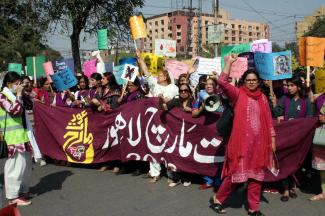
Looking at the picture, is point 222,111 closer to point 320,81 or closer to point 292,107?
point 292,107

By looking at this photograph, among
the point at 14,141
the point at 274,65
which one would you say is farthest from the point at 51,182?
the point at 274,65

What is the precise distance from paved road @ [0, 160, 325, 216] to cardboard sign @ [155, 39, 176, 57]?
2950 millimetres

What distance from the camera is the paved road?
5.03 m

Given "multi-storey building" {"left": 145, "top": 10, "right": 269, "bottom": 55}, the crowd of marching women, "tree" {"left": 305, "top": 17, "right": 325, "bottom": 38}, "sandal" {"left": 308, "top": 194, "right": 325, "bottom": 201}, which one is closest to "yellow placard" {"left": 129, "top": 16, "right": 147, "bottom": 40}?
the crowd of marching women

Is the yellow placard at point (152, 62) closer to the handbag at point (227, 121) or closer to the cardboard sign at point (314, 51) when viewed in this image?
the cardboard sign at point (314, 51)

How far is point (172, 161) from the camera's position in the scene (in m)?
6.18

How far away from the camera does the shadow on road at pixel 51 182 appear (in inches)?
247

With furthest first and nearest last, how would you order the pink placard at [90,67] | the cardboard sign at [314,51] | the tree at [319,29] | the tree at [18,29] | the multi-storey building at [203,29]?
the multi-storey building at [203,29]
the tree at [319,29]
the tree at [18,29]
the pink placard at [90,67]
the cardboard sign at [314,51]

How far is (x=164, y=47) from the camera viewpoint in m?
8.73

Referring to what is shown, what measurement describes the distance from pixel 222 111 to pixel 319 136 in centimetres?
138

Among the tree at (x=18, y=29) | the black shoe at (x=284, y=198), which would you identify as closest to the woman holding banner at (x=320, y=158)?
the black shoe at (x=284, y=198)

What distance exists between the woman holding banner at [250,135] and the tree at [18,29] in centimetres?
1268

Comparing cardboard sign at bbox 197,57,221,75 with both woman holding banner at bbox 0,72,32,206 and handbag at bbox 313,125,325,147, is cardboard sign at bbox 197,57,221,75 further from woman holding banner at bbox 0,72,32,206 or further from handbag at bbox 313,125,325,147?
woman holding banner at bbox 0,72,32,206

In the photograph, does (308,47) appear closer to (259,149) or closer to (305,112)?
(305,112)
